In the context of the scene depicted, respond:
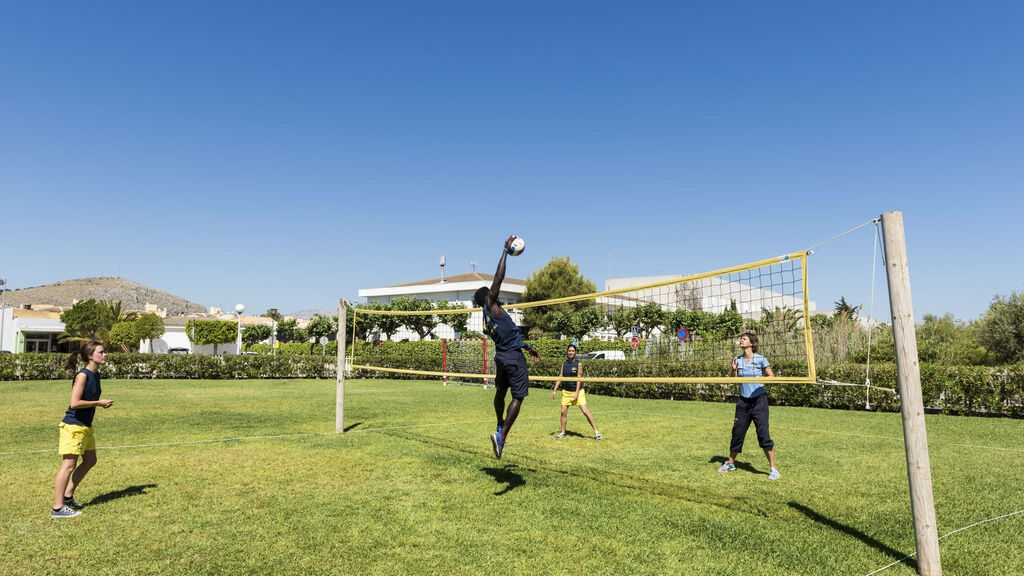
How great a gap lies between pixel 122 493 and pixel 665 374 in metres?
20.4

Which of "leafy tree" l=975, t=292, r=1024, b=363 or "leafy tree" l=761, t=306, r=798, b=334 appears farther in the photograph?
"leafy tree" l=975, t=292, r=1024, b=363

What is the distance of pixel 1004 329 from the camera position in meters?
38.7

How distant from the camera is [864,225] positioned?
5926 millimetres

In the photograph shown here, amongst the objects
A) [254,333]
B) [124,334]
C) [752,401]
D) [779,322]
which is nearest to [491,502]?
[752,401]

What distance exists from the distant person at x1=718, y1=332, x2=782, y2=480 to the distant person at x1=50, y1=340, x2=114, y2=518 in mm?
8180

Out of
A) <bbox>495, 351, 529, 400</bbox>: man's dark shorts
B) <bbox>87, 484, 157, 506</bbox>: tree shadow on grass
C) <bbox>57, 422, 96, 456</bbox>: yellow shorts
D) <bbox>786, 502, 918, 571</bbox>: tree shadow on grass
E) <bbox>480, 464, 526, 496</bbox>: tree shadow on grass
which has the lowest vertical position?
<bbox>786, 502, 918, 571</bbox>: tree shadow on grass

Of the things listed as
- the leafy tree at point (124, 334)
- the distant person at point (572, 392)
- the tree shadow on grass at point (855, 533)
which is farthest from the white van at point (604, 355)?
the leafy tree at point (124, 334)

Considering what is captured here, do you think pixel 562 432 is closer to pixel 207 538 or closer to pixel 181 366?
pixel 207 538

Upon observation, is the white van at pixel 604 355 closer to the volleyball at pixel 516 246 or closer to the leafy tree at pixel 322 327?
the volleyball at pixel 516 246

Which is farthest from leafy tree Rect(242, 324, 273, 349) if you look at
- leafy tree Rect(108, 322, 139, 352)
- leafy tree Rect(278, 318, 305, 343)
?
leafy tree Rect(108, 322, 139, 352)

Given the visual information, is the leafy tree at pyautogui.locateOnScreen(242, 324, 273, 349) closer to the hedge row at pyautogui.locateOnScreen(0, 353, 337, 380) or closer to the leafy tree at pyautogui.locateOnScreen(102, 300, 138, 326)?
the leafy tree at pyautogui.locateOnScreen(102, 300, 138, 326)

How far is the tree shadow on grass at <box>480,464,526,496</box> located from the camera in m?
7.93

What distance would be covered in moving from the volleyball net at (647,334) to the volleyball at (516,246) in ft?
5.79

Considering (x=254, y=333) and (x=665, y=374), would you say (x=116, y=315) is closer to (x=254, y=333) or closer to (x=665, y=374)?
(x=254, y=333)
